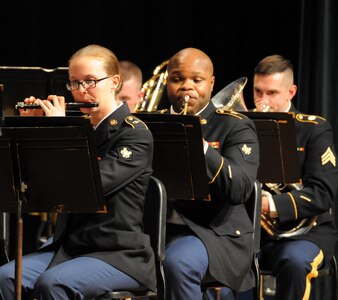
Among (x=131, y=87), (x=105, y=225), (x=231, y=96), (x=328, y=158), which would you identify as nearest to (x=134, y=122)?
(x=105, y=225)

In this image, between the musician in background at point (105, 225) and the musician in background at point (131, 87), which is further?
the musician in background at point (131, 87)

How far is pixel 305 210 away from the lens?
4812 millimetres

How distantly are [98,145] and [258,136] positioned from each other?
106 centimetres

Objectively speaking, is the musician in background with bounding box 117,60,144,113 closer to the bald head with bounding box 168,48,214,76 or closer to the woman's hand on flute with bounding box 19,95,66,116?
the bald head with bounding box 168,48,214,76

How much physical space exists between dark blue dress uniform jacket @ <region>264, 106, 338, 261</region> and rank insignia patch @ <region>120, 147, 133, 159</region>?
1.38 metres

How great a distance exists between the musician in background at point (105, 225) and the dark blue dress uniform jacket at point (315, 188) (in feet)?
4.27

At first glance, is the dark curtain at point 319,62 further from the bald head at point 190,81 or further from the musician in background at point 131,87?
the bald head at point 190,81

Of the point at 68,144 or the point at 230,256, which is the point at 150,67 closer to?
the point at 230,256

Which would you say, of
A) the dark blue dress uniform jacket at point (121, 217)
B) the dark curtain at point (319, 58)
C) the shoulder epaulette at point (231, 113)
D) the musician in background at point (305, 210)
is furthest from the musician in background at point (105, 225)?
the dark curtain at point (319, 58)

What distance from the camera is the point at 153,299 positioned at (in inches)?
155

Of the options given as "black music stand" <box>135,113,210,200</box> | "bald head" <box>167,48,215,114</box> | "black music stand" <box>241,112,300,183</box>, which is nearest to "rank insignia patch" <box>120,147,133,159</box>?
"black music stand" <box>135,113,210,200</box>

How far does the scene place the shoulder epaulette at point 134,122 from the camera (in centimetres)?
373

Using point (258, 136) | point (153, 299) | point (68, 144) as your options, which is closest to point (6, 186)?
point (68, 144)

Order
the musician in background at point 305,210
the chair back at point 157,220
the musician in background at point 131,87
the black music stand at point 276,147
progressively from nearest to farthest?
1. the chair back at point 157,220
2. the black music stand at point 276,147
3. the musician in background at point 305,210
4. the musician in background at point 131,87
